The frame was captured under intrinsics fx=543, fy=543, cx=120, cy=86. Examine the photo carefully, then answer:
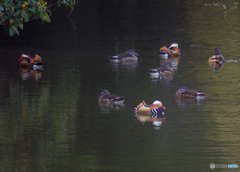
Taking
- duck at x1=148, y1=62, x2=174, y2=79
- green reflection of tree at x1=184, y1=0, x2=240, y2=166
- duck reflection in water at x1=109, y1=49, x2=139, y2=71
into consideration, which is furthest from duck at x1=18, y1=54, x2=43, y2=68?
green reflection of tree at x1=184, y1=0, x2=240, y2=166

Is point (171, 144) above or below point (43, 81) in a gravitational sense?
below

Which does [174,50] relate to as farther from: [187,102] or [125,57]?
[187,102]

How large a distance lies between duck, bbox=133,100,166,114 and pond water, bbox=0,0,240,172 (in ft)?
1.00

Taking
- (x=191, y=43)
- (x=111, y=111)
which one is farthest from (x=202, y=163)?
(x=191, y=43)

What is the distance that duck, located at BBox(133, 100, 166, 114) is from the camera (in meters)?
13.6

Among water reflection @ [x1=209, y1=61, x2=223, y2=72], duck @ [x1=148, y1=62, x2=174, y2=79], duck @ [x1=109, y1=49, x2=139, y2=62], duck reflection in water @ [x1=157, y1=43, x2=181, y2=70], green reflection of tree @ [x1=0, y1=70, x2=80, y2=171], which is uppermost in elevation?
duck reflection in water @ [x1=157, y1=43, x2=181, y2=70]

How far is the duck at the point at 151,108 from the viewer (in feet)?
44.6

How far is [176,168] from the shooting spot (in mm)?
9828

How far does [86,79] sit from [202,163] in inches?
344

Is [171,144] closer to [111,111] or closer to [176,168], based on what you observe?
[176,168]

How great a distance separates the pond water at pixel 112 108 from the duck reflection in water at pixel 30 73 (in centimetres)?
4

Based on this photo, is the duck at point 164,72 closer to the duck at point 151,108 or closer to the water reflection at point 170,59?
the water reflection at point 170,59

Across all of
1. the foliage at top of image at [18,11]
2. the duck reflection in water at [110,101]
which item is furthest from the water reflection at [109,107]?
the foliage at top of image at [18,11]

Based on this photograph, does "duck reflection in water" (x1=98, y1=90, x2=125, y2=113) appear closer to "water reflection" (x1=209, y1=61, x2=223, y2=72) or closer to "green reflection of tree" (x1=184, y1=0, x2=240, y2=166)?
"green reflection of tree" (x1=184, y1=0, x2=240, y2=166)
